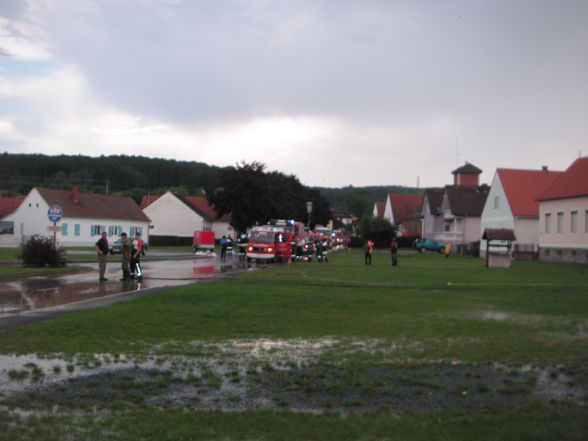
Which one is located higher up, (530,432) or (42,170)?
(42,170)

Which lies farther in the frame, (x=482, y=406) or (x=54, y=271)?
(x=54, y=271)

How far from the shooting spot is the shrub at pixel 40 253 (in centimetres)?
2977

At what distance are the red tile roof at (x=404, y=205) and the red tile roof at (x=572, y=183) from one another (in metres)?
61.9

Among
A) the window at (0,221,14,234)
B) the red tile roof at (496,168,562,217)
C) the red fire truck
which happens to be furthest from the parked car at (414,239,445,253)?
the window at (0,221,14,234)

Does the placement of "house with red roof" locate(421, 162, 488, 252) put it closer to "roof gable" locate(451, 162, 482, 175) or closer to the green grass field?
"roof gable" locate(451, 162, 482, 175)

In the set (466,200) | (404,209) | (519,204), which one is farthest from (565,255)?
(404,209)

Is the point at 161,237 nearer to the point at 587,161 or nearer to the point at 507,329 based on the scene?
the point at 587,161

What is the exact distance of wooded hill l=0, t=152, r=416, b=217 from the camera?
128750 mm

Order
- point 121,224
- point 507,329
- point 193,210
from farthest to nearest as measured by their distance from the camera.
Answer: point 193,210 < point 121,224 < point 507,329

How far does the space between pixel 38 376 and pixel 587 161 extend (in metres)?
53.9

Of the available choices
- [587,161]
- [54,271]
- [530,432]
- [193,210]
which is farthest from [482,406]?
[193,210]

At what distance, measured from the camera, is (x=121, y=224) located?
3356 inches

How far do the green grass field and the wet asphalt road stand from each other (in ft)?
3.15

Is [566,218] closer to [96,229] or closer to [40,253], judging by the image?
[40,253]
